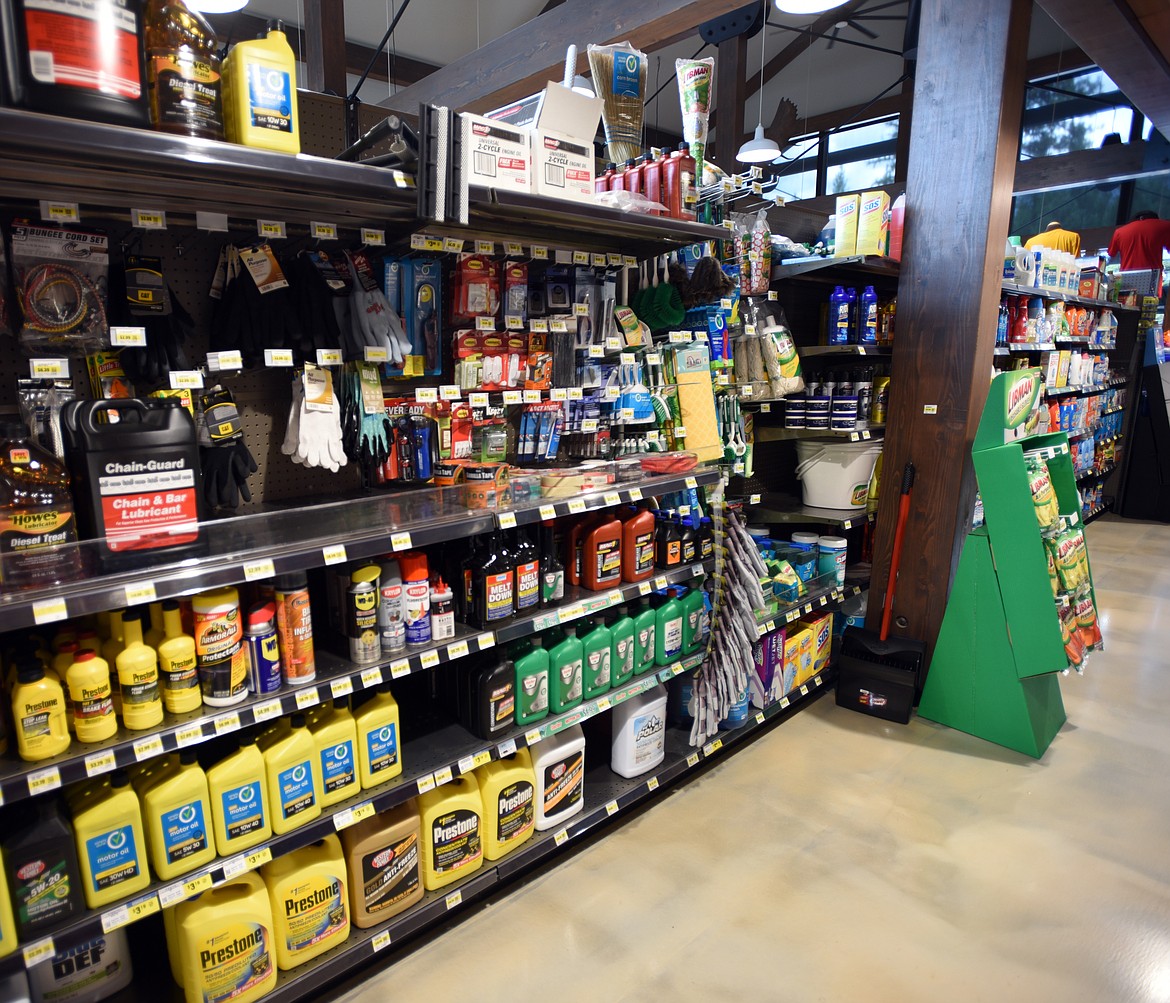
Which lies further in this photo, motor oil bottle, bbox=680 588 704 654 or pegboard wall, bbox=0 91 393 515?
motor oil bottle, bbox=680 588 704 654

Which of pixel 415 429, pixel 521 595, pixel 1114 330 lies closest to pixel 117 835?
pixel 521 595

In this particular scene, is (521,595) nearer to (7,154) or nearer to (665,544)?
(665,544)

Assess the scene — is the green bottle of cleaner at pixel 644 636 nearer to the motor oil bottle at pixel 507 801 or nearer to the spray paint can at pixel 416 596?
the motor oil bottle at pixel 507 801

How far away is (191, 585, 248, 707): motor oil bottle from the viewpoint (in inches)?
66.6

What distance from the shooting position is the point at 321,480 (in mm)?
2508

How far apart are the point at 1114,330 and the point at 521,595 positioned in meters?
7.84

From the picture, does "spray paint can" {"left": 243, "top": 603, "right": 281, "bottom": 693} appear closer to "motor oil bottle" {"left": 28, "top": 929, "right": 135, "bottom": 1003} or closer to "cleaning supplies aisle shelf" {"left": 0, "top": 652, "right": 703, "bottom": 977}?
"cleaning supplies aisle shelf" {"left": 0, "top": 652, "right": 703, "bottom": 977}

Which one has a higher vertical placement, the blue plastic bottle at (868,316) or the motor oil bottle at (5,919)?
the blue plastic bottle at (868,316)

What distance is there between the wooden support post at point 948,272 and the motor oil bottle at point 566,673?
1.95m

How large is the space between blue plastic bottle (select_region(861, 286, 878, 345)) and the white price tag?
3.25m

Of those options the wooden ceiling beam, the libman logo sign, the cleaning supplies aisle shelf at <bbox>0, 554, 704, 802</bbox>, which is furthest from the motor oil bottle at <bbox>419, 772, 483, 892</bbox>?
the wooden ceiling beam

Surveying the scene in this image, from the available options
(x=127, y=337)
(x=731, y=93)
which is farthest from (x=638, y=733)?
(x=731, y=93)

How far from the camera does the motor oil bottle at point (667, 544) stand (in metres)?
2.82

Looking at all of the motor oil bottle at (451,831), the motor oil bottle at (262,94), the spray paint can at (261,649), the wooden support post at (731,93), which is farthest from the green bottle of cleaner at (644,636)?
the wooden support post at (731,93)
